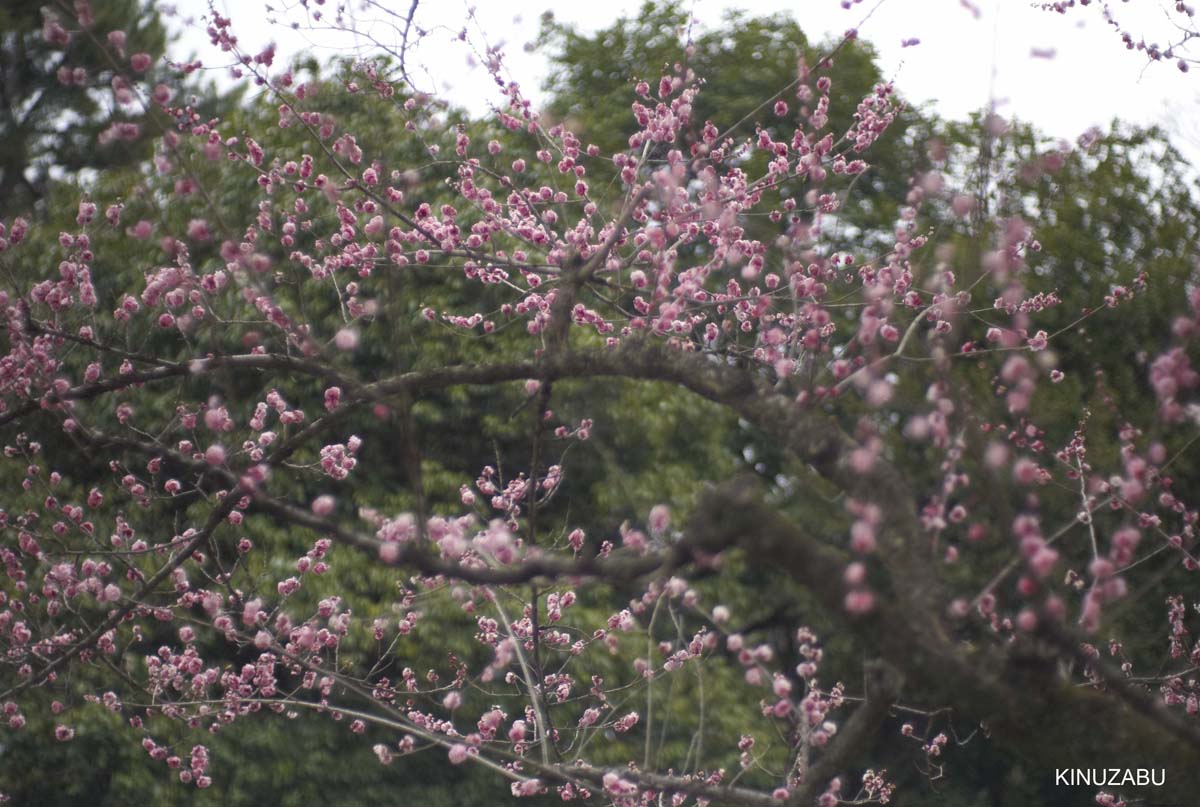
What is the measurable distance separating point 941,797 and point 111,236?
28.7 feet

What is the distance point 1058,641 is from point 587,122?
10.0m

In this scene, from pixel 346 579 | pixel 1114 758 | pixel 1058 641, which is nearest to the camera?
pixel 1058 641

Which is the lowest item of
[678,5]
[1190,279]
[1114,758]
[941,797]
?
[1114,758]

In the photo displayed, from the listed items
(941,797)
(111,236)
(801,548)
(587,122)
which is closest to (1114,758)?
(801,548)

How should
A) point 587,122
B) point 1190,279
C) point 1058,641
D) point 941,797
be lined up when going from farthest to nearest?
point 587,122, point 941,797, point 1190,279, point 1058,641

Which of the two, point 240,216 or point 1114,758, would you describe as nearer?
point 1114,758

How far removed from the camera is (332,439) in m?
7.96

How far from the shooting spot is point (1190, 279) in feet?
29.0

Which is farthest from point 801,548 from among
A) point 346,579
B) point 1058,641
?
point 346,579

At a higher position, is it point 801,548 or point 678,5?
point 678,5

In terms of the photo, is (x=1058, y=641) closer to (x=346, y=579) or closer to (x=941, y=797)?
(x=346, y=579)

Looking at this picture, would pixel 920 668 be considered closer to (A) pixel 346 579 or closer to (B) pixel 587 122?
(A) pixel 346 579

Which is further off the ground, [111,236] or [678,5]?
[678,5]

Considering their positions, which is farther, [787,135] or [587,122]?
[787,135]
